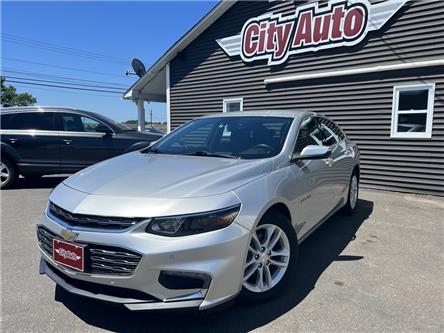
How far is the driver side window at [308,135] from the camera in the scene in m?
3.38

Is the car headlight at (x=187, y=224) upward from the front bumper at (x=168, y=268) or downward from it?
upward

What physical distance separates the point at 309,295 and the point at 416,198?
520cm

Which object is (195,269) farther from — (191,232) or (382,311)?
(382,311)

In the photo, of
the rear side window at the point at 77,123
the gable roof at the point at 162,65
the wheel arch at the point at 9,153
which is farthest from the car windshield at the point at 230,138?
the gable roof at the point at 162,65

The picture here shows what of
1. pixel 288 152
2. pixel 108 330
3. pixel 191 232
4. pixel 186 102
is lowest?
pixel 108 330

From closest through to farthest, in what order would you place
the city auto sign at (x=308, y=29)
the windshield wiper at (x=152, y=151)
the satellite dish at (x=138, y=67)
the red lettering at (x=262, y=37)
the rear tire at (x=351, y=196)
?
1. the windshield wiper at (x=152, y=151)
2. the rear tire at (x=351, y=196)
3. the city auto sign at (x=308, y=29)
4. the red lettering at (x=262, y=37)
5. the satellite dish at (x=138, y=67)

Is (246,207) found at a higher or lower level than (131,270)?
higher

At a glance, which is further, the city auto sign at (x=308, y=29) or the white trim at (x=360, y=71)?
the city auto sign at (x=308, y=29)

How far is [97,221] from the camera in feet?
7.11

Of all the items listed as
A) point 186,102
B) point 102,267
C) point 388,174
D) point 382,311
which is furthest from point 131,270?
point 186,102

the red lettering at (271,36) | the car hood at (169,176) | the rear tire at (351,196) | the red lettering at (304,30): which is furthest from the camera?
the red lettering at (271,36)

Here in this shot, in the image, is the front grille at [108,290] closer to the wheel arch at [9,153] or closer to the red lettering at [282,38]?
the wheel arch at [9,153]

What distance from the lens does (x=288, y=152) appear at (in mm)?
3113

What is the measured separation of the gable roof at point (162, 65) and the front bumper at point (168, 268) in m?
9.31
